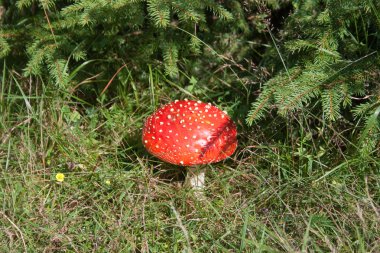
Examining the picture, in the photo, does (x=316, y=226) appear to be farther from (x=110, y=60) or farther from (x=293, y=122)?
(x=110, y=60)

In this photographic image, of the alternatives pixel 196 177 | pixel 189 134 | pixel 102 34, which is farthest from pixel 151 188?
pixel 102 34

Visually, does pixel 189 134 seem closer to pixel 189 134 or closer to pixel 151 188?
pixel 189 134

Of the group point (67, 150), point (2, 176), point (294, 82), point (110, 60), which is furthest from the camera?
point (110, 60)

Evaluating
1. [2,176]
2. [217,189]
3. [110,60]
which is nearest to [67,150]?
[2,176]

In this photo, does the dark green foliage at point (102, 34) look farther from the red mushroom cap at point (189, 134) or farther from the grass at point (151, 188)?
the red mushroom cap at point (189, 134)

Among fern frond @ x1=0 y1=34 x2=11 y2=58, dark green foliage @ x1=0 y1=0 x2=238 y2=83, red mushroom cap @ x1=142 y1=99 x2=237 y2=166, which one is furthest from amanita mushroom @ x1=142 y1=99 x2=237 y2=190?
fern frond @ x1=0 y1=34 x2=11 y2=58

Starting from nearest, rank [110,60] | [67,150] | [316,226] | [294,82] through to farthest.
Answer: [316,226] < [294,82] < [67,150] < [110,60]
